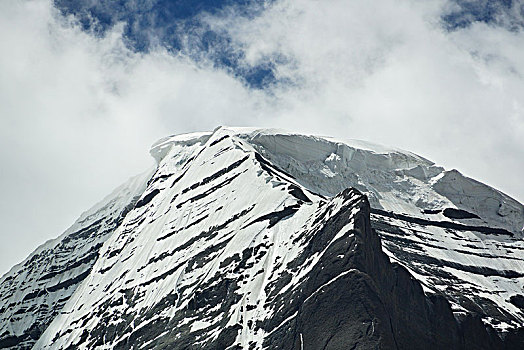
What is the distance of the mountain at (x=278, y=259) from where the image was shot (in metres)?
85.5

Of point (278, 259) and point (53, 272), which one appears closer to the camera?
point (278, 259)

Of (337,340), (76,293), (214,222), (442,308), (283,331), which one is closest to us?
(337,340)

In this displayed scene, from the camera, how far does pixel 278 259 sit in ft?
314

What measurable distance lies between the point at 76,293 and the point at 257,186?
35.8 m

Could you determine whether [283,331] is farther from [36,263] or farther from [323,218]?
[36,263]

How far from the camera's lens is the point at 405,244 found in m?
121

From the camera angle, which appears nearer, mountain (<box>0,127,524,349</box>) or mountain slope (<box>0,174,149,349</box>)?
mountain (<box>0,127,524,349</box>)

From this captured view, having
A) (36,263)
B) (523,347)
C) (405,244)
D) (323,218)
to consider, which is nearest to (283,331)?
(323,218)

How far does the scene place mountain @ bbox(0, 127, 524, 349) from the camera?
85.5m

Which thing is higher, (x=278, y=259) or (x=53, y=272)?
(x=53, y=272)

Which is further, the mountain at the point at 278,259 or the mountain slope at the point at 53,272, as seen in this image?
the mountain slope at the point at 53,272

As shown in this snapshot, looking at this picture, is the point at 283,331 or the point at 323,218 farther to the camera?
the point at 323,218

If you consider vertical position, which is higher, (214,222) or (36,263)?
(36,263)

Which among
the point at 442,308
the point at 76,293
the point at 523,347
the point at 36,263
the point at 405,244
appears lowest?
the point at 523,347
